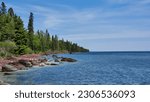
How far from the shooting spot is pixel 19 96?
68.7 feet

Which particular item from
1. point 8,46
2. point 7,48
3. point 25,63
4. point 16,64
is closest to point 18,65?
point 16,64

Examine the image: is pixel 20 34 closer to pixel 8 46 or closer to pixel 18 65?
pixel 8 46

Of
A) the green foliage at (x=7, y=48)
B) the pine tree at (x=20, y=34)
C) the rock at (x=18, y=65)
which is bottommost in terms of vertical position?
the rock at (x=18, y=65)

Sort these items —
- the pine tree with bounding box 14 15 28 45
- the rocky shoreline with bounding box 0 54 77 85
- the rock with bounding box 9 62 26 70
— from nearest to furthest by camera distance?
the rocky shoreline with bounding box 0 54 77 85 < the rock with bounding box 9 62 26 70 < the pine tree with bounding box 14 15 28 45

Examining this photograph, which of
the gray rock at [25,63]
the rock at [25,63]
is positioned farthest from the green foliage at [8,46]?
the gray rock at [25,63]

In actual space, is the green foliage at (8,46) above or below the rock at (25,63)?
above

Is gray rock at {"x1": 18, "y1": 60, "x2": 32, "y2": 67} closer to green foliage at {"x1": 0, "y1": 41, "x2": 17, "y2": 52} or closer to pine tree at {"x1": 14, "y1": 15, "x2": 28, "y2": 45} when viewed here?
pine tree at {"x1": 14, "y1": 15, "x2": 28, "y2": 45}

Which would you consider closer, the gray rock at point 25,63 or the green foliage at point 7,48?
the gray rock at point 25,63

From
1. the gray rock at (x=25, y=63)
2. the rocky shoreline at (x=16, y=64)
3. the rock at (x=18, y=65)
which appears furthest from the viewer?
the gray rock at (x=25, y=63)

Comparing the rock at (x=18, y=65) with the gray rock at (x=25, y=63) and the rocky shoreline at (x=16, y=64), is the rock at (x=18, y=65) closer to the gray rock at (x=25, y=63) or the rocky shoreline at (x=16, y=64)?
the rocky shoreline at (x=16, y=64)

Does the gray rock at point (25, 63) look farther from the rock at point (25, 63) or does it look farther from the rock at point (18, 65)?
the rock at point (18, 65)

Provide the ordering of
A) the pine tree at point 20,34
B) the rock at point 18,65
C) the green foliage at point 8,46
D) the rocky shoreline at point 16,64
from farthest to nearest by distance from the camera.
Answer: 1. the green foliage at point 8,46
2. the pine tree at point 20,34
3. the rock at point 18,65
4. the rocky shoreline at point 16,64

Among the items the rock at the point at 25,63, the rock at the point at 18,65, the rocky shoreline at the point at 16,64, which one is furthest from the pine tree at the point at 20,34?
the rock at the point at 18,65

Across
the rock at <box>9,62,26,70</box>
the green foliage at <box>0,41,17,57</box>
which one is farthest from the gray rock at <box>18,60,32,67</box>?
the green foliage at <box>0,41,17,57</box>
